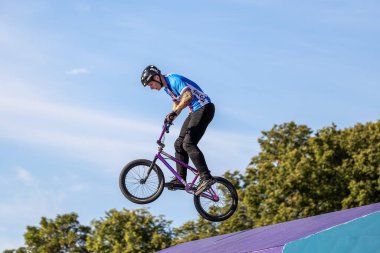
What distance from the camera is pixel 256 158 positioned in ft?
135

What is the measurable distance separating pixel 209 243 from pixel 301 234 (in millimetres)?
5761

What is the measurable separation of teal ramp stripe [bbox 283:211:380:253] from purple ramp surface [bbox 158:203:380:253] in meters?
0.41

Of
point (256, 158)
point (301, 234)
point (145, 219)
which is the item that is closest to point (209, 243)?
point (301, 234)

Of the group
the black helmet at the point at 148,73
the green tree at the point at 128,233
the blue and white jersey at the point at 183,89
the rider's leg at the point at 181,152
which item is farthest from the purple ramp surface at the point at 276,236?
the green tree at the point at 128,233

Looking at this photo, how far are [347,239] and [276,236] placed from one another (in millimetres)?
3222

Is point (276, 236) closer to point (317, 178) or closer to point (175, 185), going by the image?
point (175, 185)

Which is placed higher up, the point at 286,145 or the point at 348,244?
the point at 286,145

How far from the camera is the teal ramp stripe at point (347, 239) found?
575 inches

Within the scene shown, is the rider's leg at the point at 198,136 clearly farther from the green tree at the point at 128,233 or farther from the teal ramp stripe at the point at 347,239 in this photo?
the green tree at the point at 128,233

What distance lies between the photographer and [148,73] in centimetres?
1537

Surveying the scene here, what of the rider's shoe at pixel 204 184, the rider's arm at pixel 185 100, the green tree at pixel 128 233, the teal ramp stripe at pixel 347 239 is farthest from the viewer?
the green tree at pixel 128 233

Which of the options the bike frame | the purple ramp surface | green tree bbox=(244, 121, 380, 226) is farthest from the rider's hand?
green tree bbox=(244, 121, 380, 226)

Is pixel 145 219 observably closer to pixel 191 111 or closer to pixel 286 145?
pixel 286 145

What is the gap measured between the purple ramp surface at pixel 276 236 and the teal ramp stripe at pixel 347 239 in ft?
1.34
